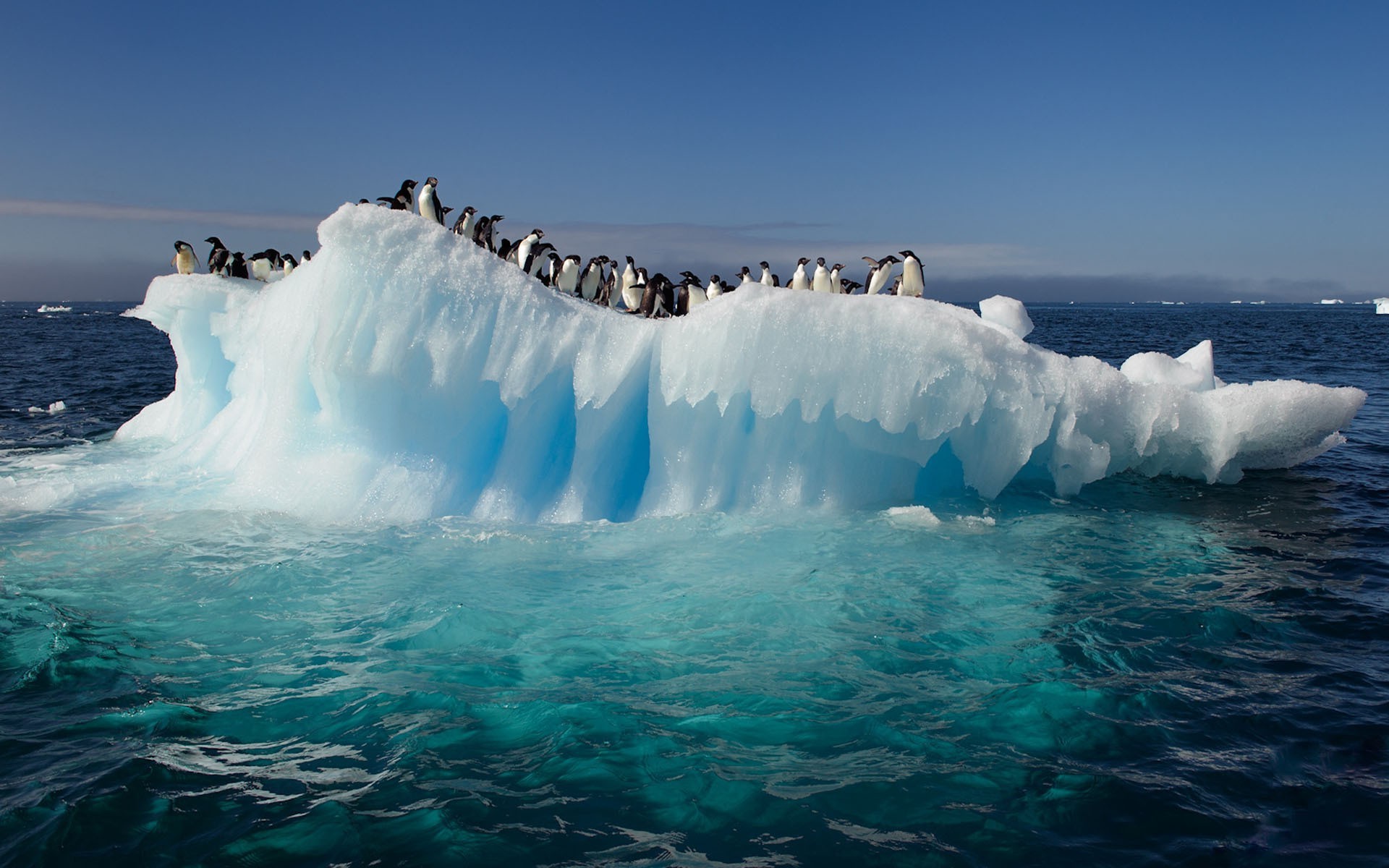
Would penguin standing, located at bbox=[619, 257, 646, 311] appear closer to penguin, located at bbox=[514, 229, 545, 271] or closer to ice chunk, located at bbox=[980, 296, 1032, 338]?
penguin, located at bbox=[514, 229, 545, 271]

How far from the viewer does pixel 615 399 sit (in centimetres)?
860

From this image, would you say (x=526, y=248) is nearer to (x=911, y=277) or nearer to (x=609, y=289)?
(x=609, y=289)

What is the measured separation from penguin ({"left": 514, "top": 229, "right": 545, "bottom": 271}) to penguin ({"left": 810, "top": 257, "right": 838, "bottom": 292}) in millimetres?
5366

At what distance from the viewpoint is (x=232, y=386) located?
11.5m

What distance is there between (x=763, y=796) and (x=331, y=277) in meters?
6.86

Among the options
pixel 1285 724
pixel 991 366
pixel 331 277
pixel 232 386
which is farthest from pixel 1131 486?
pixel 232 386

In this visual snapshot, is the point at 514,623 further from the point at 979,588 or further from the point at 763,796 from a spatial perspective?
the point at 979,588

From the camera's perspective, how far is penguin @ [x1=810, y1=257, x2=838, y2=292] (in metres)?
15.2

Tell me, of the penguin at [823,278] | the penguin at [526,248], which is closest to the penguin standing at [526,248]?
the penguin at [526,248]

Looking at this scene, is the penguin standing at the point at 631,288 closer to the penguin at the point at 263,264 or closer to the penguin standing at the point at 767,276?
the penguin standing at the point at 767,276

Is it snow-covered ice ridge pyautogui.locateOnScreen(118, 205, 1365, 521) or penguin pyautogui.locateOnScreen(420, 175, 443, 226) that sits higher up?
penguin pyautogui.locateOnScreen(420, 175, 443, 226)

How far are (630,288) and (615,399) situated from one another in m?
8.51

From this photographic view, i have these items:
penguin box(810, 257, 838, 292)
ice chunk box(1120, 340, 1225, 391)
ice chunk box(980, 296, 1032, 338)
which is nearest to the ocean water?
ice chunk box(1120, 340, 1225, 391)

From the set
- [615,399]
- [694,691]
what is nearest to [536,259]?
[615,399]
